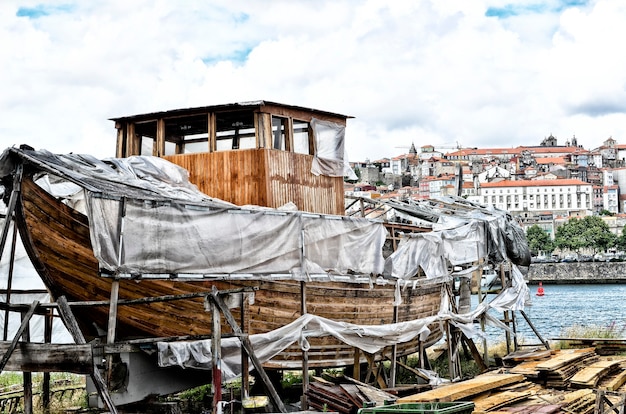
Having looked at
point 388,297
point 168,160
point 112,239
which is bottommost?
point 388,297

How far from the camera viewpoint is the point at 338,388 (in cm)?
1348

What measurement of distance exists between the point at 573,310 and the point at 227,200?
56.9 meters

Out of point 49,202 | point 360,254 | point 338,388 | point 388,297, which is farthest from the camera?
point 388,297

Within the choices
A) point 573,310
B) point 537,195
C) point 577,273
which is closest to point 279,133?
point 573,310

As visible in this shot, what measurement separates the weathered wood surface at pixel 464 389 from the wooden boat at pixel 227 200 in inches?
104

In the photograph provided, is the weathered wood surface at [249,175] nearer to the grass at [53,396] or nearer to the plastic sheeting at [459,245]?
the plastic sheeting at [459,245]

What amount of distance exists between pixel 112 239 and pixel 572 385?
9.66 metres

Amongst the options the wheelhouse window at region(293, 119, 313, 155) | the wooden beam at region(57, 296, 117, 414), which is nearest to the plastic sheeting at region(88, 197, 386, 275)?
the wooden beam at region(57, 296, 117, 414)

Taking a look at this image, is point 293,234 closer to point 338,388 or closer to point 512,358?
point 338,388

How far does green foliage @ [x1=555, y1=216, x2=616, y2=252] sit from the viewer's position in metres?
143

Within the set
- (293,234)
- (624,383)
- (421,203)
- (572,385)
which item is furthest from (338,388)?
(421,203)

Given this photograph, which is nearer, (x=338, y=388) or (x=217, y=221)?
(x=217, y=221)

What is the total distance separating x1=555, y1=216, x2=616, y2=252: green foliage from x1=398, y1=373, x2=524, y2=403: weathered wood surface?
446 ft

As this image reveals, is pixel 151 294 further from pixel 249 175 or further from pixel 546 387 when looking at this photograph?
pixel 546 387
